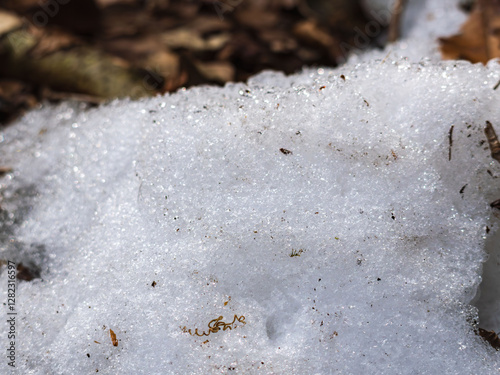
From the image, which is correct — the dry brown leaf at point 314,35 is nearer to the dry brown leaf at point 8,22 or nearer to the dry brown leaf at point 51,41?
the dry brown leaf at point 51,41

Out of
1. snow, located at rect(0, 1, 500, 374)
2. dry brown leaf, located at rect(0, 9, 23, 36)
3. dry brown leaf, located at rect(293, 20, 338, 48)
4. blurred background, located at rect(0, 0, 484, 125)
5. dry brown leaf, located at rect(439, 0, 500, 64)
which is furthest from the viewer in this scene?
dry brown leaf, located at rect(293, 20, 338, 48)

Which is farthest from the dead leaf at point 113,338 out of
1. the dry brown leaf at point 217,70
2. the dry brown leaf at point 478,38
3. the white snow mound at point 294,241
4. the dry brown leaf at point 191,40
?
the dry brown leaf at point 191,40

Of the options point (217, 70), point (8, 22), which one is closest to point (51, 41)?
point (8, 22)

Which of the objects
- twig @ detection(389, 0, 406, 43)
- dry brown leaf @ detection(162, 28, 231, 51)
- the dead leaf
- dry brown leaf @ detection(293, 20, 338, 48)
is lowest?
the dead leaf

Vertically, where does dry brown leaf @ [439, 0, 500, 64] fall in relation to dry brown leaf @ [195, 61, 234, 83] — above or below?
above

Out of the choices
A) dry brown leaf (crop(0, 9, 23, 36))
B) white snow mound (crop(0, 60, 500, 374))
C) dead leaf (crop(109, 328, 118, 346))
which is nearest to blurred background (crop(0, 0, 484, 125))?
dry brown leaf (crop(0, 9, 23, 36))

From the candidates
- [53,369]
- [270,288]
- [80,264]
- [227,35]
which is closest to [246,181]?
[270,288]

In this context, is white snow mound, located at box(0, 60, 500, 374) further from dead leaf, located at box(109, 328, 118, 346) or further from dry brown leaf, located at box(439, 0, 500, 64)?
dry brown leaf, located at box(439, 0, 500, 64)
